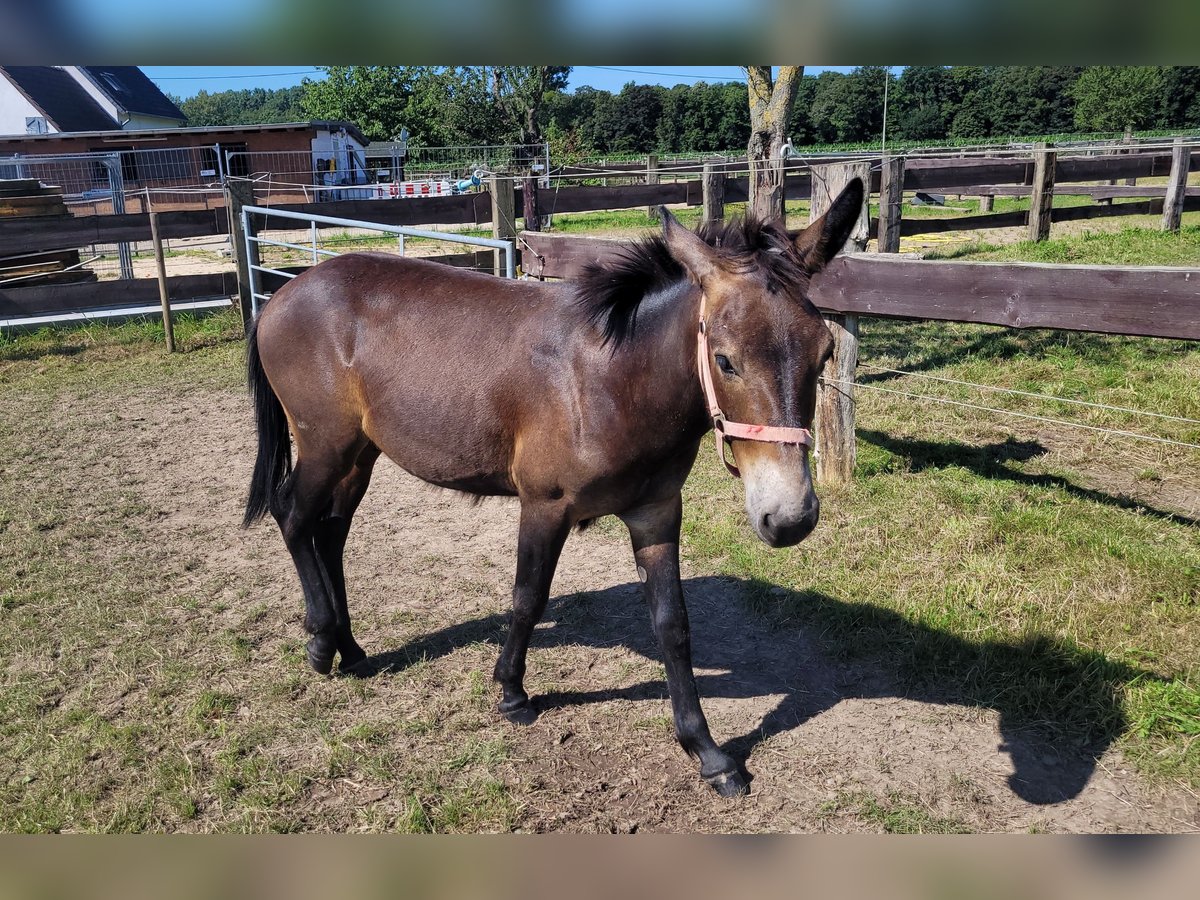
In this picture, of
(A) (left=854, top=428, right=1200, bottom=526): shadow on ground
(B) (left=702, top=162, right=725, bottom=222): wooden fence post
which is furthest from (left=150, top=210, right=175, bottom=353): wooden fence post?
(A) (left=854, top=428, right=1200, bottom=526): shadow on ground

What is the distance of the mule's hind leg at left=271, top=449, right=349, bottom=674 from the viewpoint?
146 inches

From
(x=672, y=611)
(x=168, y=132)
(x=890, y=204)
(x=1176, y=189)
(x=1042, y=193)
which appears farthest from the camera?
(x=168, y=132)

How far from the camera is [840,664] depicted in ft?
12.5

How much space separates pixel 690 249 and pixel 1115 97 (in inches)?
905

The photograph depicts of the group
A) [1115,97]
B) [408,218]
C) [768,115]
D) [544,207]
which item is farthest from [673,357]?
[1115,97]

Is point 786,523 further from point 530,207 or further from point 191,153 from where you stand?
point 191,153

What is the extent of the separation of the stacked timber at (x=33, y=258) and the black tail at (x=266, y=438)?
8587mm

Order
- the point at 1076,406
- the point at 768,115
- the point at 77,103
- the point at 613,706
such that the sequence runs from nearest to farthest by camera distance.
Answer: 1. the point at 613,706
2. the point at 1076,406
3. the point at 768,115
4. the point at 77,103

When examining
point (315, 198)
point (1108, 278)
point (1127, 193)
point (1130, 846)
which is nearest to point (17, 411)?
point (1108, 278)

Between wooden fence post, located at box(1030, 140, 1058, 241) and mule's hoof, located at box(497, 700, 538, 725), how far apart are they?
38.4 ft

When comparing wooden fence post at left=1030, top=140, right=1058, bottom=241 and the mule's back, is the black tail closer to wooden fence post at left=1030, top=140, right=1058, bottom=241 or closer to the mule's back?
the mule's back

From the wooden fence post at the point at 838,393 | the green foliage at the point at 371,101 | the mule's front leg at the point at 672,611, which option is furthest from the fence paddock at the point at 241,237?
the green foliage at the point at 371,101
